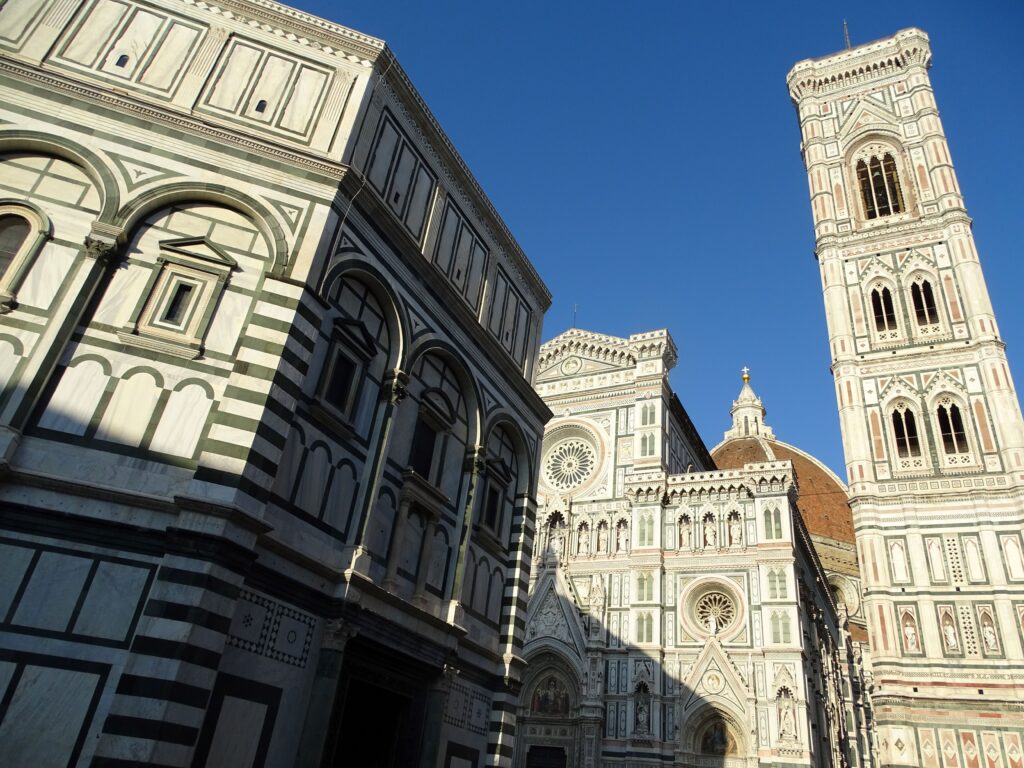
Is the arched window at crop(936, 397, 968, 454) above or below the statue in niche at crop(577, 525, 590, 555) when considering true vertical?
above

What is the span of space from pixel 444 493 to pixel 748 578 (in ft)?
68.0

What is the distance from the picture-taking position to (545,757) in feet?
98.2

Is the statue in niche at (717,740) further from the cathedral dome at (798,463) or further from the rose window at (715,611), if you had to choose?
the cathedral dome at (798,463)

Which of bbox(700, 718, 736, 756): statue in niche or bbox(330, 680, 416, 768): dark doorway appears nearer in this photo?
bbox(330, 680, 416, 768): dark doorway

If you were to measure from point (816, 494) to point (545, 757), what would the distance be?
51616 mm

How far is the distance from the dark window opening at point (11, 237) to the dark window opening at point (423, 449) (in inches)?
244

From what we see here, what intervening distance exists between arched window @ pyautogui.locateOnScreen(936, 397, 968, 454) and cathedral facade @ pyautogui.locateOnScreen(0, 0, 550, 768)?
2329 centimetres

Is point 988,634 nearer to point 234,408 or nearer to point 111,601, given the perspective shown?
point 234,408

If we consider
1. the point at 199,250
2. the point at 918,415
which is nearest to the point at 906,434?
the point at 918,415

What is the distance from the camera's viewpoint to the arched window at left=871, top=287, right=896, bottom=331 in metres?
33.0

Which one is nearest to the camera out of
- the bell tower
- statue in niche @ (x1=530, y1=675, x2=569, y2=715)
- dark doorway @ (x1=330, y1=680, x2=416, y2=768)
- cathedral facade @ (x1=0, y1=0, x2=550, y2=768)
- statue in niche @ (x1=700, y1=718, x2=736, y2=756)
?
cathedral facade @ (x1=0, y1=0, x2=550, y2=768)

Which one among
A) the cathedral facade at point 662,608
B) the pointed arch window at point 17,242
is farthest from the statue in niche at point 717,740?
the pointed arch window at point 17,242

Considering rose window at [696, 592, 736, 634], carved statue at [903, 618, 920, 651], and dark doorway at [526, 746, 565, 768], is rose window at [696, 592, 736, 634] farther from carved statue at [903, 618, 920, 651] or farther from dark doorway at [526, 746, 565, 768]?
dark doorway at [526, 746, 565, 768]

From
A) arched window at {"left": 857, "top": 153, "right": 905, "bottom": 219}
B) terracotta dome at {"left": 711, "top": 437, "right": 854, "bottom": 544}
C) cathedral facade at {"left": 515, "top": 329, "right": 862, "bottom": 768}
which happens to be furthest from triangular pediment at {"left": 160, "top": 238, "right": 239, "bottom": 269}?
terracotta dome at {"left": 711, "top": 437, "right": 854, "bottom": 544}
